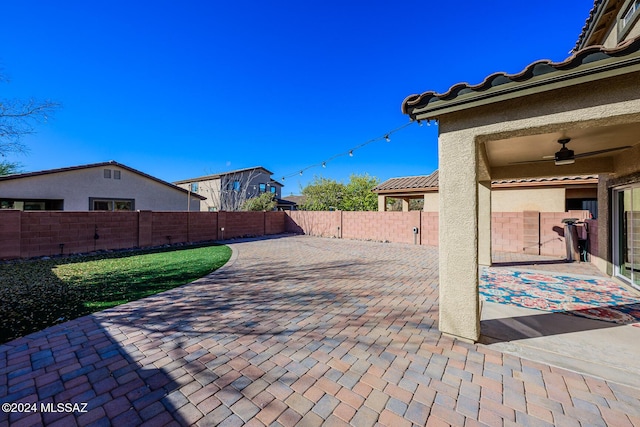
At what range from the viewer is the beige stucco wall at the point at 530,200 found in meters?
11.0

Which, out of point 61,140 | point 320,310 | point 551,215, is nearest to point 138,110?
point 61,140

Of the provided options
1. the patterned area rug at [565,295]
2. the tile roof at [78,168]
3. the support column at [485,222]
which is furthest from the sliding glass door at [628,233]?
the tile roof at [78,168]

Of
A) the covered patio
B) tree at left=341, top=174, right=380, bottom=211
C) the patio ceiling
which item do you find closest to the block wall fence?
the patio ceiling

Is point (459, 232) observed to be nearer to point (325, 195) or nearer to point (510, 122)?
point (510, 122)

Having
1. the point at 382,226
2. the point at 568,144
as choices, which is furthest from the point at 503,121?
the point at 382,226

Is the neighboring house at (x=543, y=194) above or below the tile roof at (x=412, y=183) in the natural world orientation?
below

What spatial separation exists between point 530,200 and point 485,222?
5.95 meters

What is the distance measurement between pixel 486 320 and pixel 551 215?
8.47 m

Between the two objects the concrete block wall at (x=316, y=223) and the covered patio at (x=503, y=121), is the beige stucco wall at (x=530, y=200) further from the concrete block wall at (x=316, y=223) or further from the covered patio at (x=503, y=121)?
the concrete block wall at (x=316, y=223)

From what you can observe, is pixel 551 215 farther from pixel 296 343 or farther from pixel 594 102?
pixel 296 343

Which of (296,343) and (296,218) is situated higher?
(296,218)

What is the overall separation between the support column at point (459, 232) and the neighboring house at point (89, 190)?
19.2 metres

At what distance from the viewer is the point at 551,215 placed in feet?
31.3

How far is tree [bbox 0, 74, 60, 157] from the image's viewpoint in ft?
25.9
